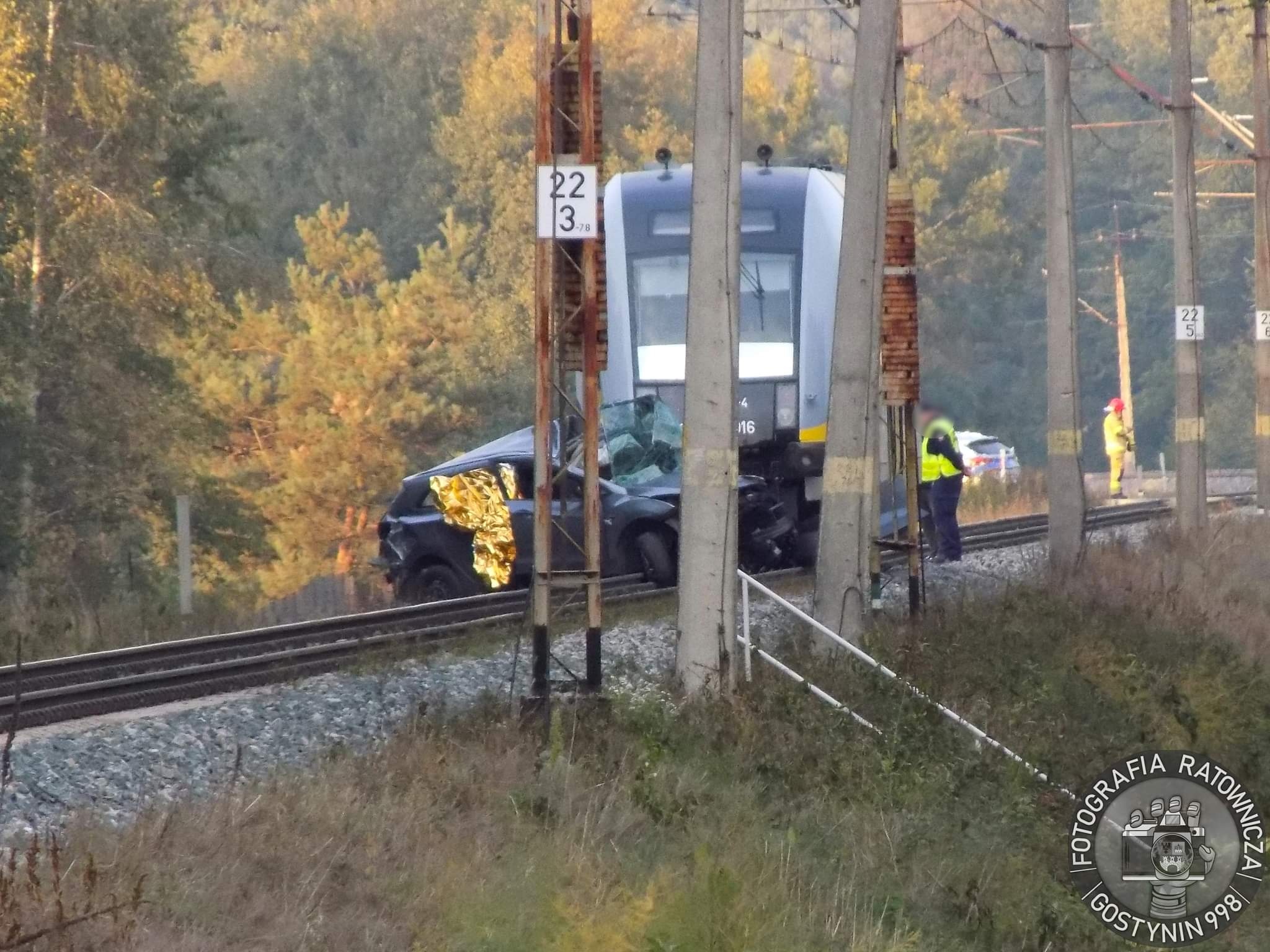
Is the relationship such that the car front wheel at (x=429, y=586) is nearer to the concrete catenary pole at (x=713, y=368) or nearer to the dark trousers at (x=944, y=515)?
the dark trousers at (x=944, y=515)

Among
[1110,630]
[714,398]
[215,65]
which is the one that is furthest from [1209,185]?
[714,398]

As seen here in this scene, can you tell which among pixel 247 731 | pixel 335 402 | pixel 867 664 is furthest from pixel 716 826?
pixel 335 402

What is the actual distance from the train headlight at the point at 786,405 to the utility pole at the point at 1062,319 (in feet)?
8.20

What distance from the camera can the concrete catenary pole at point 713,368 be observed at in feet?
38.5

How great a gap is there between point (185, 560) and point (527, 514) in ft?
Result: 12.0

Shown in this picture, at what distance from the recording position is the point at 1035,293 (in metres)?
61.5

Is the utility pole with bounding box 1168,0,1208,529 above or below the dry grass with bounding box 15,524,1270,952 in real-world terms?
above

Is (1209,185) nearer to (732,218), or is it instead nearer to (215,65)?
(215,65)

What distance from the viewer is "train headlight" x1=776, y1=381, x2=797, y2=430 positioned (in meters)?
19.3

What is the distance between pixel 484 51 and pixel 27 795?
46517 mm

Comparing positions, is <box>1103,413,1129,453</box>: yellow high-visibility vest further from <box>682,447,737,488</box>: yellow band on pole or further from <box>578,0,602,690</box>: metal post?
<box>578,0,602,690</box>: metal post

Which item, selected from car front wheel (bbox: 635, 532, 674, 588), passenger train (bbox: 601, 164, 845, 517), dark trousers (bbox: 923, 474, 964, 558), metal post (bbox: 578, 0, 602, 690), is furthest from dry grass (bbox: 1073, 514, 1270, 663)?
metal post (bbox: 578, 0, 602, 690)

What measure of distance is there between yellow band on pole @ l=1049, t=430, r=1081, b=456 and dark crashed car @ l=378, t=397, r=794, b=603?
290 centimetres

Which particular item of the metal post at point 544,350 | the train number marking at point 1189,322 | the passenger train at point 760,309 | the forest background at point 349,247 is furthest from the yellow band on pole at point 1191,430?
the metal post at point 544,350
